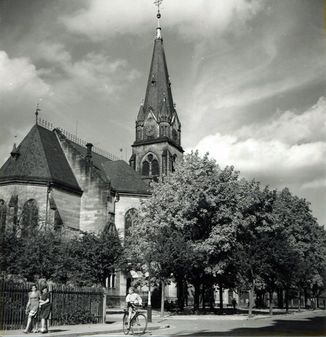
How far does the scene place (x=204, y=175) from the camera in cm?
3484

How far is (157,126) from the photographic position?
64312 mm

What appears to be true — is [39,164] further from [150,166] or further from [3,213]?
[150,166]

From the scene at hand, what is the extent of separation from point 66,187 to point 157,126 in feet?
72.9

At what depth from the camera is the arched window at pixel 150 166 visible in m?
63.8

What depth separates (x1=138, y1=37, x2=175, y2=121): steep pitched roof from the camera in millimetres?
64875

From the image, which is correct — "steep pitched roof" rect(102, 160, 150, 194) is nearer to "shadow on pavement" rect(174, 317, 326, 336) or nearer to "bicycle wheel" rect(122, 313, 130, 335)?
"shadow on pavement" rect(174, 317, 326, 336)

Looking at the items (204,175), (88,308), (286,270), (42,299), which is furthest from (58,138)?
(42,299)

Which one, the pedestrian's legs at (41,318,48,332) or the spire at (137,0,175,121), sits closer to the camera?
the pedestrian's legs at (41,318,48,332)

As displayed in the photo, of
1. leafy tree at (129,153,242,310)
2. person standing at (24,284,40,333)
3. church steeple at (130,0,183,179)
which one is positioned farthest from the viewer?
church steeple at (130,0,183,179)

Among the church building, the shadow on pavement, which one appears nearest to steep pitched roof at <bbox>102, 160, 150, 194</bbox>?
the church building

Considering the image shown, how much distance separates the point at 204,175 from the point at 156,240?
6350mm

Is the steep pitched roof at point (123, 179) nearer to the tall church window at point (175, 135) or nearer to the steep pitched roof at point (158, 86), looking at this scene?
the tall church window at point (175, 135)

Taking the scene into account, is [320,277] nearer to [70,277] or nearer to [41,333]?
[70,277]

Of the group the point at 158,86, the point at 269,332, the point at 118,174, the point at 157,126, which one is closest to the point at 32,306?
the point at 269,332
